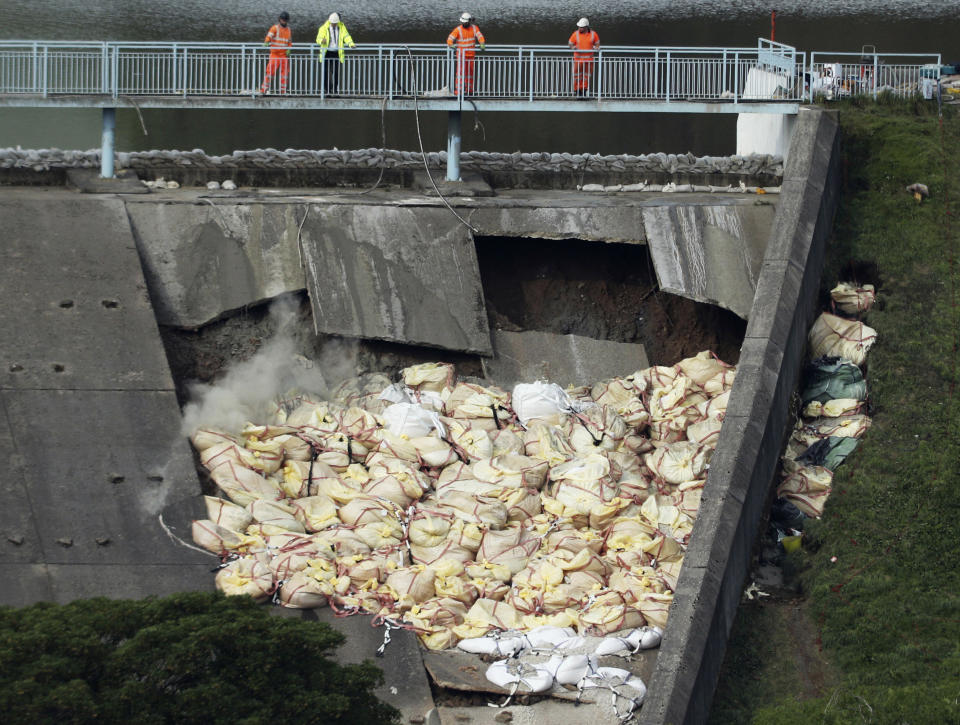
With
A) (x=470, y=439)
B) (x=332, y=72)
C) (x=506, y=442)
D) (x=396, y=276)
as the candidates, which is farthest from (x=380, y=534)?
(x=332, y=72)

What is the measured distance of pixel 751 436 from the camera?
13.8 m

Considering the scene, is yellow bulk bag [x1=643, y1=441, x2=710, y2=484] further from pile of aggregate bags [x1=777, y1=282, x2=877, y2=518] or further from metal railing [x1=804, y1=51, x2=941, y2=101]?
metal railing [x1=804, y1=51, x2=941, y2=101]

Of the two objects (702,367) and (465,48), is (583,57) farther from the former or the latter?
(702,367)

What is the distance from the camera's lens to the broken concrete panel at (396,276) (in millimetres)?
16375

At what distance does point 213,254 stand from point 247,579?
4999 mm

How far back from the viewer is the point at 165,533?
13164mm

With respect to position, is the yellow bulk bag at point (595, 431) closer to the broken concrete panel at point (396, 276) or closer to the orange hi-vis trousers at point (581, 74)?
the broken concrete panel at point (396, 276)

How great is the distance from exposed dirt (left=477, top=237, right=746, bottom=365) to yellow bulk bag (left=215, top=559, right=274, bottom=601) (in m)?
5.43

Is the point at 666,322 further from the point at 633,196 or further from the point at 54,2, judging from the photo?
the point at 54,2

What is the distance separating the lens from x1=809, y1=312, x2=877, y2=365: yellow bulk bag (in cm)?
1560

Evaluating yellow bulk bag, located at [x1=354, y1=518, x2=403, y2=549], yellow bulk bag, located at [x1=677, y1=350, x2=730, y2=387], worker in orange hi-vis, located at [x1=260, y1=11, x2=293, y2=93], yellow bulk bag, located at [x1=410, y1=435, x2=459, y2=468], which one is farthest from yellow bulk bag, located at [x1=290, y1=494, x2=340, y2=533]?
worker in orange hi-vis, located at [x1=260, y1=11, x2=293, y2=93]

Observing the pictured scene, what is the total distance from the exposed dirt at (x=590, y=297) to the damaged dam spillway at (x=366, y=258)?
1.70 ft

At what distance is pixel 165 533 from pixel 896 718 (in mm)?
6380

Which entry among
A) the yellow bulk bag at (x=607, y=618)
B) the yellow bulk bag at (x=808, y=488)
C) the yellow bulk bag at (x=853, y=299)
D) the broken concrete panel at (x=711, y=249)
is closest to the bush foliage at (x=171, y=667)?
the yellow bulk bag at (x=607, y=618)
